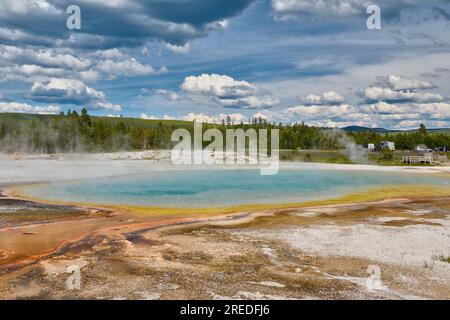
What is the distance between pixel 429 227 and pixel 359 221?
387cm

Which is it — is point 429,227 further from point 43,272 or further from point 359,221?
point 43,272

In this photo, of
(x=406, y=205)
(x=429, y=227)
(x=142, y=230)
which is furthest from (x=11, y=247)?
(x=406, y=205)

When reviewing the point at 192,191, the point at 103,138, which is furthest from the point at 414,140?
the point at 192,191

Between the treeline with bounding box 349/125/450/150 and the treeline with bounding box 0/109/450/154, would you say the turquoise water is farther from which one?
the treeline with bounding box 349/125/450/150

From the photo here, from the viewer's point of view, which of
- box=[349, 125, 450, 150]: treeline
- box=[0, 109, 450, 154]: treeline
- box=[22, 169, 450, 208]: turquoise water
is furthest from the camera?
box=[349, 125, 450, 150]: treeline

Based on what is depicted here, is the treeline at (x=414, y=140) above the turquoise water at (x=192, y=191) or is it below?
above

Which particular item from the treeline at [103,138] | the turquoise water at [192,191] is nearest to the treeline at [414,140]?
the treeline at [103,138]

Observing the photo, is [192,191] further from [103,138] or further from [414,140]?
[414,140]

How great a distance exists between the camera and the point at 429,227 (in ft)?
76.1

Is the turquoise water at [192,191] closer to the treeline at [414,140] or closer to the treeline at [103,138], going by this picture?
the treeline at [103,138]

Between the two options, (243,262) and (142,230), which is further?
(142,230)

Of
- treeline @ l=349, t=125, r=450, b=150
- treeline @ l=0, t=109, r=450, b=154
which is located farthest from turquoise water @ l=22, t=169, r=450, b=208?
treeline @ l=349, t=125, r=450, b=150

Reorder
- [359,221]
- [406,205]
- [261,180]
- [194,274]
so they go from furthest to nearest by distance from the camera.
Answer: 1. [261,180]
2. [406,205]
3. [359,221]
4. [194,274]
